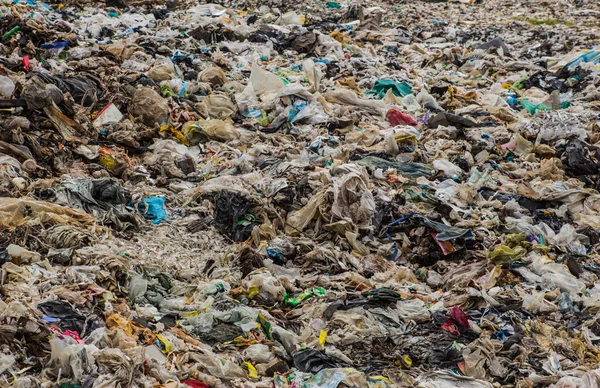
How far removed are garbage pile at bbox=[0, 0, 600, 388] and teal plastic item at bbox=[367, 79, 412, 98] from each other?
0.04 meters

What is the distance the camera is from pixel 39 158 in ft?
23.3

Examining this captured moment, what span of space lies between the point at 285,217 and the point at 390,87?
16.7ft

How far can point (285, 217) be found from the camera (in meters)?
6.85

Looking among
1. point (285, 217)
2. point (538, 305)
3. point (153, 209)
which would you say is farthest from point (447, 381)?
point (153, 209)

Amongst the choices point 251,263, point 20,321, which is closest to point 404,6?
point 251,263

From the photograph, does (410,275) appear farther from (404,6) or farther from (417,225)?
(404,6)

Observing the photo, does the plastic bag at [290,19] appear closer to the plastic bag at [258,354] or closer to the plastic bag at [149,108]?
the plastic bag at [149,108]

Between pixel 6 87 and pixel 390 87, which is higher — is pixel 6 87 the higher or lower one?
the higher one

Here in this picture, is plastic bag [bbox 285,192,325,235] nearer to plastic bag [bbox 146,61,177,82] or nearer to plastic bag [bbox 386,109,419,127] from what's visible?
plastic bag [bbox 386,109,419,127]

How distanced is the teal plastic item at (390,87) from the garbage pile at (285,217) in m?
0.04

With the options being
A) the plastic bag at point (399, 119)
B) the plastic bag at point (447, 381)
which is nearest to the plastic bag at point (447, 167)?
the plastic bag at point (399, 119)

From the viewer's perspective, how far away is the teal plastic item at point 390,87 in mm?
11141

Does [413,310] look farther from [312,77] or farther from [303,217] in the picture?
[312,77]

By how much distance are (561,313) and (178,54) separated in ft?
26.5
